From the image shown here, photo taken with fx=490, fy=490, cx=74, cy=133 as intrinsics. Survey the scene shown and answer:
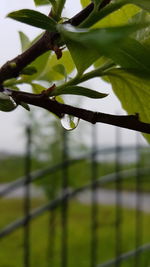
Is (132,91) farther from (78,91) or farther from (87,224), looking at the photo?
(87,224)

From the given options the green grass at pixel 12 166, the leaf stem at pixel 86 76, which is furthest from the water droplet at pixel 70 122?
the green grass at pixel 12 166

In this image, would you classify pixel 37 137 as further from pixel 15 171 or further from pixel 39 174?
pixel 39 174

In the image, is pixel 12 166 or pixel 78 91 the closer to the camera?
pixel 78 91

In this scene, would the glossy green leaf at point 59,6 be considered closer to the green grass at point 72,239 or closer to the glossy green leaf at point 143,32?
the glossy green leaf at point 143,32

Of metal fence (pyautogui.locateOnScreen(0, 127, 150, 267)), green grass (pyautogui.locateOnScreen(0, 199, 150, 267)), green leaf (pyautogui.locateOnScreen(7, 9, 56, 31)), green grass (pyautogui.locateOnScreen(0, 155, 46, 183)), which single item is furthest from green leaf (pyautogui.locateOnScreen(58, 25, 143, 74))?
green grass (pyautogui.locateOnScreen(0, 155, 46, 183))

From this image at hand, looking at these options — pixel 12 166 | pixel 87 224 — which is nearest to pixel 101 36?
pixel 12 166
